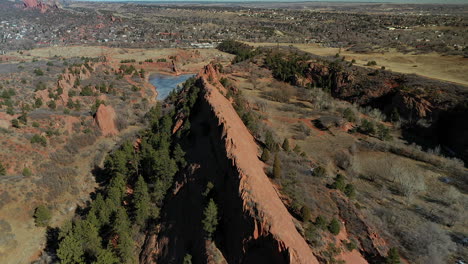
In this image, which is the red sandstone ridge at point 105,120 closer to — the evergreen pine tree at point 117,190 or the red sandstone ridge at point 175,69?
the evergreen pine tree at point 117,190

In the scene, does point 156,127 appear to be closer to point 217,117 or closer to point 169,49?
point 217,117

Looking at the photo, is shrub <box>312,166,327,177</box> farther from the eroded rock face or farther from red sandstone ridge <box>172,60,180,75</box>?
red sandstone ridge <box>172,60,180,75</box>

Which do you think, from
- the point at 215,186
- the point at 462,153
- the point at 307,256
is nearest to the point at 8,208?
the point at 215,186

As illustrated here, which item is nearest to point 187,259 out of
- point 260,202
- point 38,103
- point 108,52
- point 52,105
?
point 260,202

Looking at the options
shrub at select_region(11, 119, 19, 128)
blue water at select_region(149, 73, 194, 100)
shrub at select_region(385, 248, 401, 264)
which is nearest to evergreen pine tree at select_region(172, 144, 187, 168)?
shrub at select_region(385, 248, 401, 264)

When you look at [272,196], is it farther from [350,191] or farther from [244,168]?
[350,191]

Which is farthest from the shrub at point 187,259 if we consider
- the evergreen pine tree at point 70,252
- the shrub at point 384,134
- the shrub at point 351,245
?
the shrub at point 384,134
